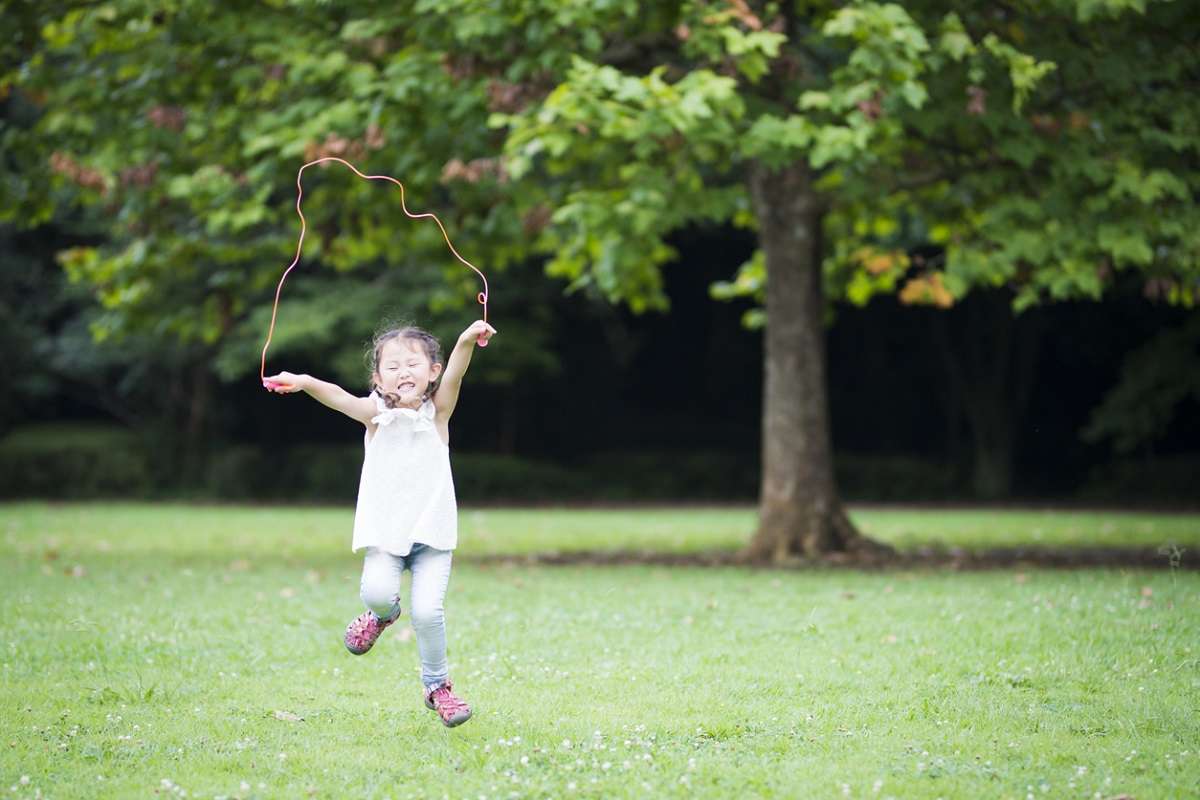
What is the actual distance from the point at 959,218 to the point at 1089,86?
236cm

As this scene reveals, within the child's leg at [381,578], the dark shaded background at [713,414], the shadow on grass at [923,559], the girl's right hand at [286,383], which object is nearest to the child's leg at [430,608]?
the child's leg at [381,578]

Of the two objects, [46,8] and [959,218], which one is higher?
[46,8]

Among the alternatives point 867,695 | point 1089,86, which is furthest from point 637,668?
point 1089,86

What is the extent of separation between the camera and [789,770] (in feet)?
18.0

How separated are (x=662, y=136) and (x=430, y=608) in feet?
20.3

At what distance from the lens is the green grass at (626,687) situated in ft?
17.8

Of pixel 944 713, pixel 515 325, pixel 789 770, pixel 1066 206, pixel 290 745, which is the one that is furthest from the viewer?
pixel 515 325

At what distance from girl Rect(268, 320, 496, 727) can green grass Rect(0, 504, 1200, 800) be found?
457 millimetres

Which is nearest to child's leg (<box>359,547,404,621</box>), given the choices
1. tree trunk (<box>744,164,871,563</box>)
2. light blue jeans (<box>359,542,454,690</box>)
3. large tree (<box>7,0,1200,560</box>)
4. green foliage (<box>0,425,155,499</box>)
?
light blue jeans (<box>359,542,454,690</box>)

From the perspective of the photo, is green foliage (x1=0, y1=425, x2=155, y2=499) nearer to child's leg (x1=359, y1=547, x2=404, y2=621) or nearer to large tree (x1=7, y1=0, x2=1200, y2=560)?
large tree (x1=7, y1=0, x2=1200, y2=560)

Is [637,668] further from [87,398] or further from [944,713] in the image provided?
[87,398]

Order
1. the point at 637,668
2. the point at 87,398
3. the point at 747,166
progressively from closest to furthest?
the point at 637,668
the point at 747,166
the point at 87,398

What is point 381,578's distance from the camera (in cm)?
609

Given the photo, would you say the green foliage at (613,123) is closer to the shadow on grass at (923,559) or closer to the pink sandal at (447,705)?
the shadow on grass at (923,559)
